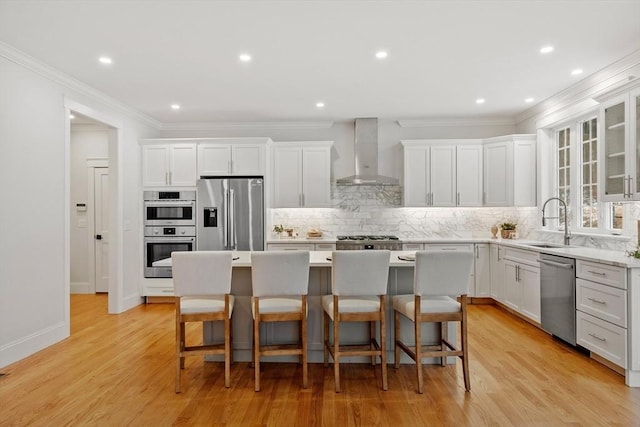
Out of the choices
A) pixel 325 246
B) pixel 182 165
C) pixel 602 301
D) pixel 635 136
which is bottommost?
pixel 602 301

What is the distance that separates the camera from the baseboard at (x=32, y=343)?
3.28m

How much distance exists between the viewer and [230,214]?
5449mm

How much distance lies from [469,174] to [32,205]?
17.6ft

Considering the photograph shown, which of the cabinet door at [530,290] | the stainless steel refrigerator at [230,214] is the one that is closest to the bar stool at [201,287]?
the stainless steel refrigerator at [230,214]

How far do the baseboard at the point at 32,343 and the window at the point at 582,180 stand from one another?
5.76 m

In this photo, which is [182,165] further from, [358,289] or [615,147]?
[615,147]

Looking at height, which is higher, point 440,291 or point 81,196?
point 81,196

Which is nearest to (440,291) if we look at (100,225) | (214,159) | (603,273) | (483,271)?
(603,273)

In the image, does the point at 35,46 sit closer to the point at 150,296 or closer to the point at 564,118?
the point at 150,296

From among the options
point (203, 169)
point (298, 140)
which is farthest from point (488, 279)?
point (203, 169)

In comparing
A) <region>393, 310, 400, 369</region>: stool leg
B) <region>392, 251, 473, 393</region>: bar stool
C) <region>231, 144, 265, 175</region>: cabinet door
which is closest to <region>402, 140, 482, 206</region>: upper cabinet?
<region>231, 144, 265, 175</region>: cabinet door

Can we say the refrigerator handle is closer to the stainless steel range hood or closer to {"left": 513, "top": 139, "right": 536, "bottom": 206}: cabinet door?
the stainless steel range hood

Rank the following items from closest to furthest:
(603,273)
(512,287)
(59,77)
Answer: (603,273)
(59,77)
(512,287)

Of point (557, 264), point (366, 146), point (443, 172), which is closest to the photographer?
point (557, 264)
